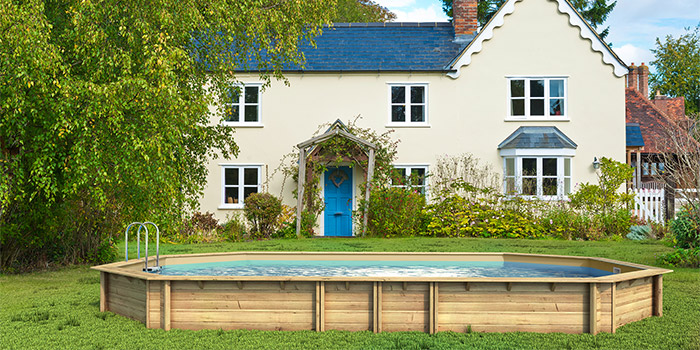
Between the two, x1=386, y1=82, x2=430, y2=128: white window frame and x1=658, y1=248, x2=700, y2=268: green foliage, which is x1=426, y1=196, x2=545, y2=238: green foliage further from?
x1=658, y1=248, x2=700, y2=268: green foliage

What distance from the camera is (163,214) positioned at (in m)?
11.3

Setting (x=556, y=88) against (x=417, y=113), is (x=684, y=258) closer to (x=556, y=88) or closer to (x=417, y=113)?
(x=556, y=88)

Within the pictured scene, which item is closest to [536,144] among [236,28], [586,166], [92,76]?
[586,166]

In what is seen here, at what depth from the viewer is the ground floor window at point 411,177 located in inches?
805

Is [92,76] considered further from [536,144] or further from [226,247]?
[536,144]

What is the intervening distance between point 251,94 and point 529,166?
32.2ft

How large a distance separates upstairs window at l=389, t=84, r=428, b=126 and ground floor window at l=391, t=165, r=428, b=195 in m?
1.65

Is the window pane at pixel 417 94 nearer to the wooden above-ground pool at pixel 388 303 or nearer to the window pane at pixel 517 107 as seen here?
the window pane at pixel 517 107

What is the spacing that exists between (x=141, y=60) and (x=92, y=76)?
0.85 metres

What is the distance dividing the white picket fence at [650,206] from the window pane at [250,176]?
41.0ft

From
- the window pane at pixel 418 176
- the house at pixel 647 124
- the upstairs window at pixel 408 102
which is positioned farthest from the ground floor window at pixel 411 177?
the house at pixel 647 124

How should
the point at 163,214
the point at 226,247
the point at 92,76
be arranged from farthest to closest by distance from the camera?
1. the point at 226,247
2. the point at 163,214
3. the point at 92,76

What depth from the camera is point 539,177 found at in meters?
20.6

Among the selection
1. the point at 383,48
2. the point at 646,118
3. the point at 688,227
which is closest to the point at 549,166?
the point at 383,48
